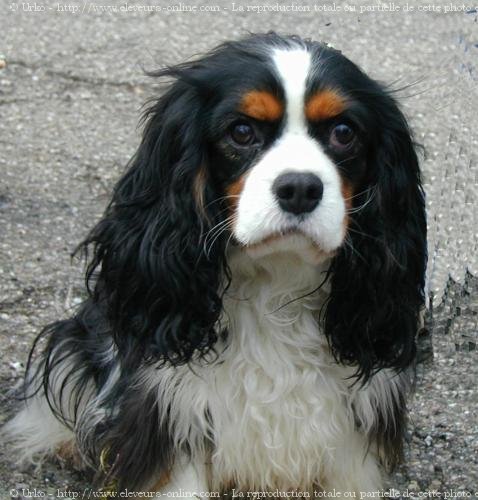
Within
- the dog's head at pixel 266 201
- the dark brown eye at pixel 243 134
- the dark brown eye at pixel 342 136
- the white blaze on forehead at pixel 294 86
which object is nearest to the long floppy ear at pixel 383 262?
the dog's head at pixel 266 201

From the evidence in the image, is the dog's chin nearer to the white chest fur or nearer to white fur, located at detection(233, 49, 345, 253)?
white fur, located at detection(233, 49, 345, 253)

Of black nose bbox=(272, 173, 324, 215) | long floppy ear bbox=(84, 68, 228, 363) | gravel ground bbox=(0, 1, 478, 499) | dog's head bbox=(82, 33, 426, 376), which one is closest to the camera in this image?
black nose bbox=(272, 173, 324, 215)

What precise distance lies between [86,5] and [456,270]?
363cm

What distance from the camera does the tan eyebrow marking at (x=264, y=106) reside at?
8.65 ft

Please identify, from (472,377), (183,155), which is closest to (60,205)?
(472,377)

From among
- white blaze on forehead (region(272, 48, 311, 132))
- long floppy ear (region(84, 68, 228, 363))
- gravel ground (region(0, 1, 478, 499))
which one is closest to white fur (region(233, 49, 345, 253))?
white blaze on forehead (region(272, 48, 311, 132))

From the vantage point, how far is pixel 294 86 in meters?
2.65

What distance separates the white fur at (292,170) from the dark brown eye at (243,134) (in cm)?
6

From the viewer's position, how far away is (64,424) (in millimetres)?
3467

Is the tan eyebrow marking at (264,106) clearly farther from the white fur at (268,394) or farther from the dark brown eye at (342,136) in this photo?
the white fur at (268,394)

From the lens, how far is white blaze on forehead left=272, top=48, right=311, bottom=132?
2639mm

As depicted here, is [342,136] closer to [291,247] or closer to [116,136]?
[291,247]

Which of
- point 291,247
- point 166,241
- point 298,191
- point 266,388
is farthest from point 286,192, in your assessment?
point 266,388

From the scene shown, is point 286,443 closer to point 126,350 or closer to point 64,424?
point 126,350
